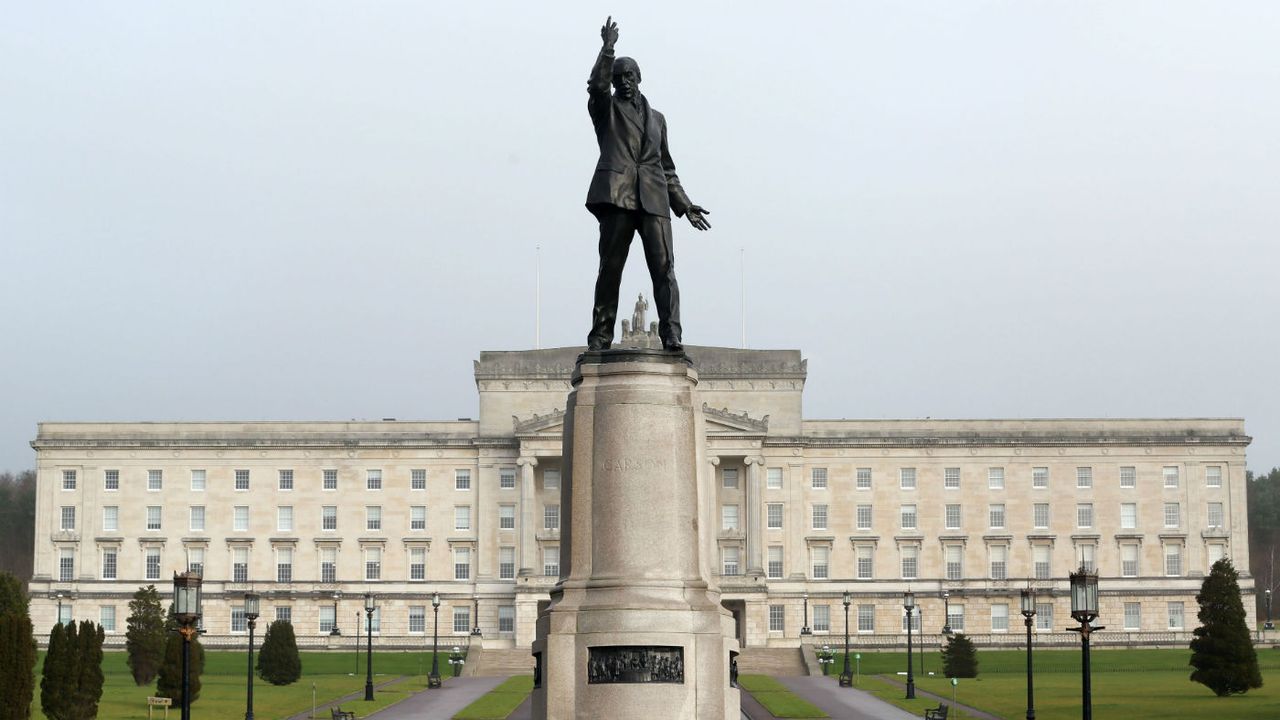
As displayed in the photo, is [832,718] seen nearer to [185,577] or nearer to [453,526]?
[185,577]

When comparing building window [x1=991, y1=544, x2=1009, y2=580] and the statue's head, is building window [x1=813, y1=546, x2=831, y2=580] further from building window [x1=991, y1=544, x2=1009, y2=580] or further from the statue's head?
the statue's head

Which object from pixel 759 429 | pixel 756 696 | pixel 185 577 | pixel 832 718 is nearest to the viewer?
pixel 185 577

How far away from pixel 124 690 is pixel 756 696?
26.2 metres

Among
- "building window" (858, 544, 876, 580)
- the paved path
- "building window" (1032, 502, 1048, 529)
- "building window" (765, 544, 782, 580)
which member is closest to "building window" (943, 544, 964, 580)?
"building window" (858, 544, 876, 580)

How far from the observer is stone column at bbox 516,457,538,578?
408 ft

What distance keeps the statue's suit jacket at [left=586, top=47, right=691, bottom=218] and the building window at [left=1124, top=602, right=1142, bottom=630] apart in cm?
10921

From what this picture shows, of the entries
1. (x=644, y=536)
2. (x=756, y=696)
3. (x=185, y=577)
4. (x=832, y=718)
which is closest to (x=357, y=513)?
(x=756, y=696)

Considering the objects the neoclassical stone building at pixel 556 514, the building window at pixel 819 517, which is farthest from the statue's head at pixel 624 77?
the building window at pixel 819 517

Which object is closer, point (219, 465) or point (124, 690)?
point (124, 690)

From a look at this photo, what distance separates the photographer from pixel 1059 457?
421 ft

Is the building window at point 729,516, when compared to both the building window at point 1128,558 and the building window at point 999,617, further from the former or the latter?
the building window at point 1128,558

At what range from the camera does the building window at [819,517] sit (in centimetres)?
12700

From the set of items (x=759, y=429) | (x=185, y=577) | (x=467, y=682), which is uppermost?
(x=759, y=429)

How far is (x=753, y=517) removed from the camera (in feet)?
406
